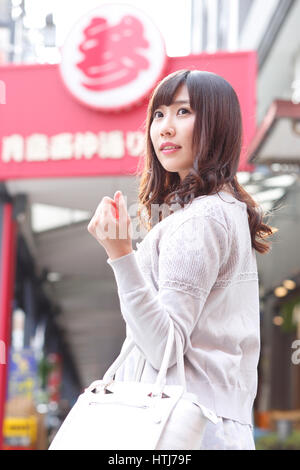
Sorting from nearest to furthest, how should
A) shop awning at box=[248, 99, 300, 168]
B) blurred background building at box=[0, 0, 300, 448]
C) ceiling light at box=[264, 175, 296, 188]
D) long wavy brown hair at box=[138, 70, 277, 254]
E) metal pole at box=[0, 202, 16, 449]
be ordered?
long wavy brown hair at box=[138, 70, 277, 254]
shop awning at box=[248, 99, 300, 168]
blurred background building at box=[0, 0, 300, 448]
metal pole at box=[0, 202, 16, 449]
ceiling light at box=[264, 175, 296, 188]

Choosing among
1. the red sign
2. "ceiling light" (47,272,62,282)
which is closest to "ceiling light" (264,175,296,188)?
the red sign

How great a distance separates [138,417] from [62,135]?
5.75 meters

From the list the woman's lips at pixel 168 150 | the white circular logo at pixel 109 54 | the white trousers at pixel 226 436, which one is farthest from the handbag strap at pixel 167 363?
the white circular logo at pixel 109 54

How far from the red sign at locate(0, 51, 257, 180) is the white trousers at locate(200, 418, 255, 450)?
210 inches

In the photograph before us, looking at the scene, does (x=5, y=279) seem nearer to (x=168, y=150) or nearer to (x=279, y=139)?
(x=279, y=139)

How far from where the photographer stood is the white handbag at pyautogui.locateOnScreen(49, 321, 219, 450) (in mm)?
1147

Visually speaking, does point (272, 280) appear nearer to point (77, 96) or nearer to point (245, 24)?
point (77, 96)

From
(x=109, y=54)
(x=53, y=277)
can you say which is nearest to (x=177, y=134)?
(x=109, y=54)

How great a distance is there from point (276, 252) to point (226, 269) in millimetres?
7173

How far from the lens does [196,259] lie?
1.30 metres

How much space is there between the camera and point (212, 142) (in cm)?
144

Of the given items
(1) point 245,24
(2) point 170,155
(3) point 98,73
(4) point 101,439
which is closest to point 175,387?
(4) point 101,439

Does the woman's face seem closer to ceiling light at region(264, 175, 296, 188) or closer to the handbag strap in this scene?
the handbag strap

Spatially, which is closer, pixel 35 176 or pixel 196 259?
pixel 196 259
